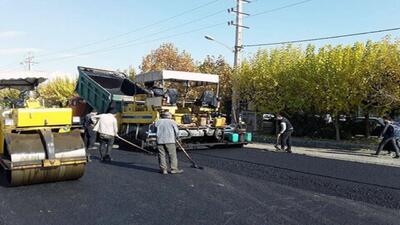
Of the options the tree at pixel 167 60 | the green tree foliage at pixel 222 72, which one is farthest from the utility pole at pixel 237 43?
the tree at pixel 167 60

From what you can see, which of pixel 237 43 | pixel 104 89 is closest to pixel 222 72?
pixel 237 43

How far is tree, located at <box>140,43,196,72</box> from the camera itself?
3447 cm

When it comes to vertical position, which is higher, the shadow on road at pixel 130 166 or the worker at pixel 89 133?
the worker at pixel 89 133

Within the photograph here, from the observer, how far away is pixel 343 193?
303 inches

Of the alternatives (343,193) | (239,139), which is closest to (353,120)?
(239,139)

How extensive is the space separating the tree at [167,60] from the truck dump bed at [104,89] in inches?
673

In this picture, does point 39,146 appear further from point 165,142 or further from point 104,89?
point 104,89

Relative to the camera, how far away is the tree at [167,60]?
113ft

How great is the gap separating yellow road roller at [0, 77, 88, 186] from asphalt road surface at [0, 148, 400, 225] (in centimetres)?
24

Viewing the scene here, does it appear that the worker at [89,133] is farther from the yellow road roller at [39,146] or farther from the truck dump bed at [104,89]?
the yellow road roller at [39,146]

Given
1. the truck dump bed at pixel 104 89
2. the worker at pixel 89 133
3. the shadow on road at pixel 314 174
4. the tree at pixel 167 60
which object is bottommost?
the shadow on road at pixel 314 174

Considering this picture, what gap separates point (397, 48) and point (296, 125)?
6.42 metres

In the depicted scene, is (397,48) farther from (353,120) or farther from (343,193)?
(343,193)

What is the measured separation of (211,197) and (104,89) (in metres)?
9.52
